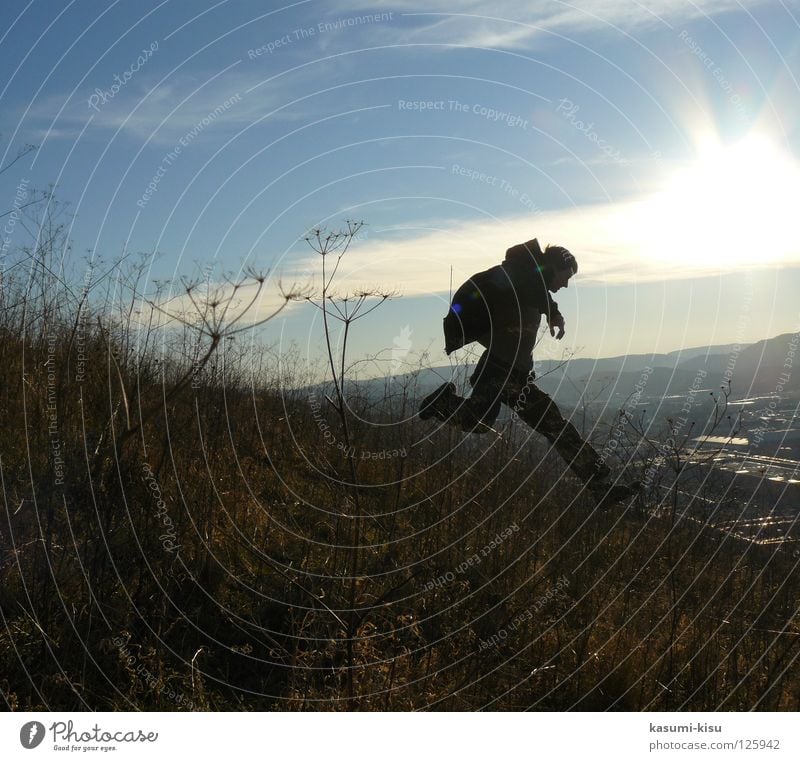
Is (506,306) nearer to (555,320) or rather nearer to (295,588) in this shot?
(555,320)

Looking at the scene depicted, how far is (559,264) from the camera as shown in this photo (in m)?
6.68

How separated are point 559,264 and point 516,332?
0.68 meters

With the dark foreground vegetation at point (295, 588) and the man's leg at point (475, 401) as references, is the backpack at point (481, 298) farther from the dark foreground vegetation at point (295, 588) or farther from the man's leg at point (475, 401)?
the dark foreground vegetation at point (295, 588)

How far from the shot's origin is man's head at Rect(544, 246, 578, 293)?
666 cm

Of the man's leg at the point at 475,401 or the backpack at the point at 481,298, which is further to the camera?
the backpack at the point at 481,298

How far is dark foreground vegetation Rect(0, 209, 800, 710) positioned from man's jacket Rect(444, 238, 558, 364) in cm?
132

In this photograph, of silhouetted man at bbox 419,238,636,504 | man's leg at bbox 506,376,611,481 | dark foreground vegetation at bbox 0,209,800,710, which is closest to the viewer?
dark foreground vegetation at bbox 0,209,800,710

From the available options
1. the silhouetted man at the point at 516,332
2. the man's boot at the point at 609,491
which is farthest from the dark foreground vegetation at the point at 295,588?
the silhouetted man at the point at 516,332

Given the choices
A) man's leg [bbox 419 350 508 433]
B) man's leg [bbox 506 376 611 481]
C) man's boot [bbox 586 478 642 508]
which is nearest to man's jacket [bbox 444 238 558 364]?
man's leg [bbox 419 350 508 433]

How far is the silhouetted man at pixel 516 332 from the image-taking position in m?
6.69

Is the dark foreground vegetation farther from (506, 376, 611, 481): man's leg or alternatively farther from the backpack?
the backpack

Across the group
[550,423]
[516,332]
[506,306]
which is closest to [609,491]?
[550,423]

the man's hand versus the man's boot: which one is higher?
the man's hand

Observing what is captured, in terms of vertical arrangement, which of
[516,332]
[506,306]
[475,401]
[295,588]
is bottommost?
[295,588]
